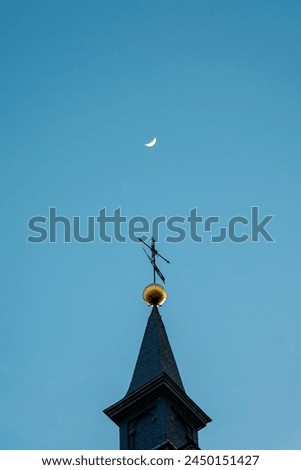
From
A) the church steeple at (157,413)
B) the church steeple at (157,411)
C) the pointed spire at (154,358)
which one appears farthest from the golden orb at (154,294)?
the church steeple at (157,413)

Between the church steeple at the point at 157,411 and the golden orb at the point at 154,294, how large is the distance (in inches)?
162

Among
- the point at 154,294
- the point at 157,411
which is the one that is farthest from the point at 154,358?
the point at 154,294

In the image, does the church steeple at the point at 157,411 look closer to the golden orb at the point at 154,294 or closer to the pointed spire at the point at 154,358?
the pointed spire at the point at 154,358

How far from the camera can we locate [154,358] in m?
58.7

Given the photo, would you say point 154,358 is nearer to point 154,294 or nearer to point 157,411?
point 157,411

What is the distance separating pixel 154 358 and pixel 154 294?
4869mm

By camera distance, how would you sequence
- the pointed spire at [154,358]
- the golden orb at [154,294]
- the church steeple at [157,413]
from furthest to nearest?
1. the golden orb at [154,294]
2. the pointed spire at [154,358]
3. the church steeple at [157,413]

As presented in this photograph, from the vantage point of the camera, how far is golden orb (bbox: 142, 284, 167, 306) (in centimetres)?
6259

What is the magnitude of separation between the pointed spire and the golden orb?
72 centimetres

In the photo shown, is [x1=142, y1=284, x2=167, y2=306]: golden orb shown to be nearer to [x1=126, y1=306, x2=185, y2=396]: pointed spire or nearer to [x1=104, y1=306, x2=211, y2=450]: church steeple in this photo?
[x1=126, y1=306, x2=185, y2=396]: pointed spire

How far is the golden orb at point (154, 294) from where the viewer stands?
6259 centimetres
